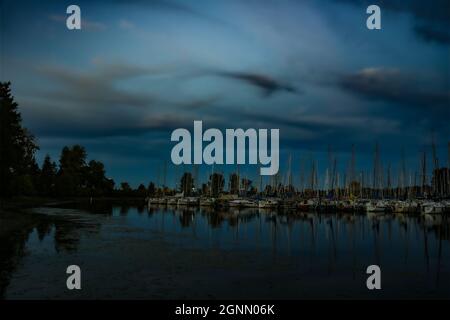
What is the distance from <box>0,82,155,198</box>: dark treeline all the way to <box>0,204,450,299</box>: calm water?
17055 mm

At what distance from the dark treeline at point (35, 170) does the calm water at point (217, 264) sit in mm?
17055

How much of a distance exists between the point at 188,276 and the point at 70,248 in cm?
1234

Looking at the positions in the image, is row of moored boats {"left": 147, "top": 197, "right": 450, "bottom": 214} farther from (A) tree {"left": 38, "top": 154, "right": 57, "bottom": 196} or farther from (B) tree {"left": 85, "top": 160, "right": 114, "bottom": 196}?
(B) tree {"left": 85, "top": 160, "right": 114, "bottom": 196}

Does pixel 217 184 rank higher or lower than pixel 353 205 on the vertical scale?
higher

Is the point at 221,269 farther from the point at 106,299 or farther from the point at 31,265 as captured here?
the point at 31,265

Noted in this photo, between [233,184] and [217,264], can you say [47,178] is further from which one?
[217,264]

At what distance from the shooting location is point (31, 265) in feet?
81.2

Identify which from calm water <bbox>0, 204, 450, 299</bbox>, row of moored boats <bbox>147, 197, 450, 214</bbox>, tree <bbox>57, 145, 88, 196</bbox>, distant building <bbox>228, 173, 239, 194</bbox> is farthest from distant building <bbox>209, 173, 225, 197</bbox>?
calm water <bbox>0, 204, 450, 299</bbox>

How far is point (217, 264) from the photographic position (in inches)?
1090

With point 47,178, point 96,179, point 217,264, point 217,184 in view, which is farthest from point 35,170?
point 217,264

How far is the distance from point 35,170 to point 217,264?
4732 inches

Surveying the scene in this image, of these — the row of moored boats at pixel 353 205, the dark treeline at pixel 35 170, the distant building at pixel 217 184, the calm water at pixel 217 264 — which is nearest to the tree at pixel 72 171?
the dark treeline at pixel 35 170

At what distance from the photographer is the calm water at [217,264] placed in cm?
2055

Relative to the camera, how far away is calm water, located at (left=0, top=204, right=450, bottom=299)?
809 inches
